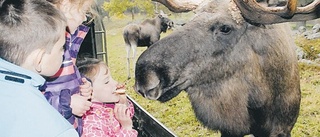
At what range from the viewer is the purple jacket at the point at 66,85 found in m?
1.28

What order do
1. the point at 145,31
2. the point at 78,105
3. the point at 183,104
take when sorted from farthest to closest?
the point at 145,31, the point at 183,104, the point at 78,105

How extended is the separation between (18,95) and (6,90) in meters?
0.03

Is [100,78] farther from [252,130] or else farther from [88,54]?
[88,54]

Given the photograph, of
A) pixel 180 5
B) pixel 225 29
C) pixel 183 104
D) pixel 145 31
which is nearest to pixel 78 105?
pixel 225 29

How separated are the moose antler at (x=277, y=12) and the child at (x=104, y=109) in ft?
2.18

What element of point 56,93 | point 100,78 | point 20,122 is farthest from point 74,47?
point 20,122

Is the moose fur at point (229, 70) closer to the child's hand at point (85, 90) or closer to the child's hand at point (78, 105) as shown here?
the child's hand at point (85, 90)

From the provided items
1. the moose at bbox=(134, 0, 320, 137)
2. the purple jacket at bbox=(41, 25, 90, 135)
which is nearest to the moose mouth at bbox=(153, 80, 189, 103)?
the moose at bbox=(134, 0, 320, 137)

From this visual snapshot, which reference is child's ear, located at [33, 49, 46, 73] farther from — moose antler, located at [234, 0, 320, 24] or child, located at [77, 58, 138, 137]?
moose antler, located at [234, 0, 320, 24]

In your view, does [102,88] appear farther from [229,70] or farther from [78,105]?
[229,70]

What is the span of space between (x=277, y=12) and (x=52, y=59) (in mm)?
981

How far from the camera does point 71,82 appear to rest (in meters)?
1.46

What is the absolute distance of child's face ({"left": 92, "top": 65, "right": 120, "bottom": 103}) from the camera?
1668 mm

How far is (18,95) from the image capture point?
0.91 metres
